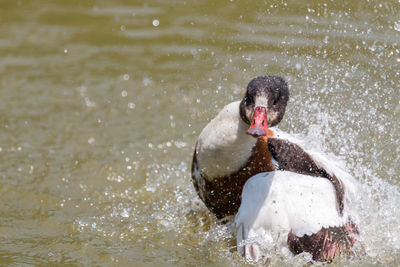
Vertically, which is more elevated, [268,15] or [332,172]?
[268,15]

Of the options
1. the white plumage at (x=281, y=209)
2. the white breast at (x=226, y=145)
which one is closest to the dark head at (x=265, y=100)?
the white breast at (x=226, y=145)

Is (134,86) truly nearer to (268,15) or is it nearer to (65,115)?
(65,115)

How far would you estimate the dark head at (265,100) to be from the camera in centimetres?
393

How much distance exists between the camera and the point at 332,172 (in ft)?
15.0

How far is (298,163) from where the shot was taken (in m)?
4.45

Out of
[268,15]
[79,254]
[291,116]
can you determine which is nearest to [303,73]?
[291,116]

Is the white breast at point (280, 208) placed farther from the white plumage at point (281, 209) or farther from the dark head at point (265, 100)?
the dark head at point (265, 100)

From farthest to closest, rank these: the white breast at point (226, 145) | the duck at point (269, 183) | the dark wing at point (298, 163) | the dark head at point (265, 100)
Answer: the dark wing at point (298, 163)
the white breast at point (226, 145)
the duck at point (269, 183)
the dark head at point (265, 100)

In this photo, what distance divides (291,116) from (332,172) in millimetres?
Answer: 1078

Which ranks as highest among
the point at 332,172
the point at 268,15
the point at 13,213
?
the point at 268,15

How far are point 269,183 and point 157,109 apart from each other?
9.61 feet

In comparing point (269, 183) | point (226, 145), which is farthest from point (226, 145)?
point (269, 183)

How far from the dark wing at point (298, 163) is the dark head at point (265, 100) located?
48 cm

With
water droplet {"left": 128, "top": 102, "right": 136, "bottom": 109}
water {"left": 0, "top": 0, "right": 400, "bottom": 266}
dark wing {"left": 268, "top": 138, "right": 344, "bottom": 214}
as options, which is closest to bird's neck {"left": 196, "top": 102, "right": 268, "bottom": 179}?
dark wing {"left": 268, "top": 138, "right": 344, "bottom": 214}
